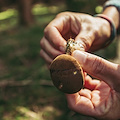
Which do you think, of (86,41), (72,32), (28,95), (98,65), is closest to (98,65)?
(98,65)

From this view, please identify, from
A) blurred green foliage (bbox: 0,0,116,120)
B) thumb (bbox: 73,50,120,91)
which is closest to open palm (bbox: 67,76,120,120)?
thumb (bbox: 73,50,120,91)

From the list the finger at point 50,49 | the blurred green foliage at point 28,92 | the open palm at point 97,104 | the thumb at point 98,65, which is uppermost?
the thumb at point 98,65

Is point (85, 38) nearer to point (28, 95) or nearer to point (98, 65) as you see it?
point (98, 65)

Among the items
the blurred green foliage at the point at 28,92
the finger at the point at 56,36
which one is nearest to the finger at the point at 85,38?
the finger at the point at 56,36

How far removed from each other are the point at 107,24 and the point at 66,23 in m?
0.42

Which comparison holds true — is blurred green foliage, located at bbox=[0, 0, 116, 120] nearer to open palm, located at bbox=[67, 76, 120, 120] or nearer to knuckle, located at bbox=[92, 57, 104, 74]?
open palm, located at bbox=[67, 76, 120, 120]

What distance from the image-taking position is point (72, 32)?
1683 millimetres

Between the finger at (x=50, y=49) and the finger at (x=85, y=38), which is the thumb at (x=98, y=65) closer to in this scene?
the finger at (x=85, y=38)

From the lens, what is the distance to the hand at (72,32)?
1361 millimetres

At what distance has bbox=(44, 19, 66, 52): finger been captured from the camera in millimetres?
1331

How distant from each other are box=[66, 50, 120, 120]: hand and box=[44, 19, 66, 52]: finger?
23 centimetres

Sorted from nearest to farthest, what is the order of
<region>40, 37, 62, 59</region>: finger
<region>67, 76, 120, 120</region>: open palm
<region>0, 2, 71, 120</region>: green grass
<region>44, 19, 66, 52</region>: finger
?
1. <region>67, 76, 120, 120</region>: open palm
2. <region>44, 19, 66, 52</region>: finger
3. <region>40, 37, 62, 59</region>: finger
4. <region>0, 2, 71, 120</region>: green grass

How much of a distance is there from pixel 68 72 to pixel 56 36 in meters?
0.43

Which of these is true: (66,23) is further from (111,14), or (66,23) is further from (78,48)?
(111,14)
